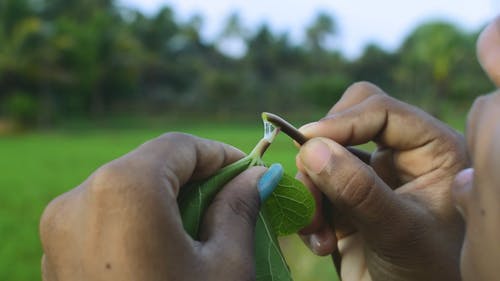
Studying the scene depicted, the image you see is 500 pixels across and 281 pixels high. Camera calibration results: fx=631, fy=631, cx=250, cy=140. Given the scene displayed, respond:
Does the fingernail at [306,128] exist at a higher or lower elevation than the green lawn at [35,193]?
higher

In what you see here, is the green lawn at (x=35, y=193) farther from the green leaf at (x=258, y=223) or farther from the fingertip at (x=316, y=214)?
the green leaf at (x=258, y=223)

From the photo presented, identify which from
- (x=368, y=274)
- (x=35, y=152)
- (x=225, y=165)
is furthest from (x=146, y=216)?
(x=35, y=152)

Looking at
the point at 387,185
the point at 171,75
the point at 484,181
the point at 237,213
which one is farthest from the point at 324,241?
the point at 171,75

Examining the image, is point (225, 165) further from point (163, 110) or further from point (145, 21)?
point (145, 21)

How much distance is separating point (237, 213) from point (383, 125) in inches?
23.3

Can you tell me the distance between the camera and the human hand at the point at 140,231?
0.84 metres

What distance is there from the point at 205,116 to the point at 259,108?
2868mm

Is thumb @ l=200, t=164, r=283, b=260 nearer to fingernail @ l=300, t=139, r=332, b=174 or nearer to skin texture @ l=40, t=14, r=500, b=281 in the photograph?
skin texture @ l=40, t=14, r=500, b=281

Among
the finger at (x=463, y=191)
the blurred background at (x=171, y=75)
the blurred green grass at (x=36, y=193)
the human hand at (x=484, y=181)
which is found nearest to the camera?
the human hand at (x=484, y=181)

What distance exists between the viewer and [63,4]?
3697 cm

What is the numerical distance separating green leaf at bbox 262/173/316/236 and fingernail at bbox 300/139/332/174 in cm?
5

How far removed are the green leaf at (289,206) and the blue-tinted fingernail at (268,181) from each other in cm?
6

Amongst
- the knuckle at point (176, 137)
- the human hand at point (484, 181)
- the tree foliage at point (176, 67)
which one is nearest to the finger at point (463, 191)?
the human hand at point (484, 181)

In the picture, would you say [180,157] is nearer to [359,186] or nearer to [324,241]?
[359,186]
